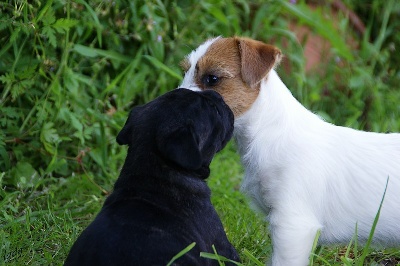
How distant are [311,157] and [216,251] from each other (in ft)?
2.75

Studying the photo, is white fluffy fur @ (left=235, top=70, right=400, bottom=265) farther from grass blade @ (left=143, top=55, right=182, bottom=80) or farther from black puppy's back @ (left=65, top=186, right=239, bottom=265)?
grass blade @ (left=143, top=55, right=182, bottom=80)

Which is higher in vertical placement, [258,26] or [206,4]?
[206,4]

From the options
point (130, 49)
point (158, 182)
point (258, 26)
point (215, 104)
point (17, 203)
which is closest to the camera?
point (158, 182)

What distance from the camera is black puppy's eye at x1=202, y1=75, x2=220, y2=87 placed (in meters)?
4.47

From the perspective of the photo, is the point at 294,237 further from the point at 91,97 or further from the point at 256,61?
the point at 91,97

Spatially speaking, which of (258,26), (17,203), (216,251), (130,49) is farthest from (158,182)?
(258,26)

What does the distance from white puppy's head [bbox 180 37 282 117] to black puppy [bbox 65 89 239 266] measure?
36cm

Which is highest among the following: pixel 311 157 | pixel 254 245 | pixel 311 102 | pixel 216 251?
pixel 311 157

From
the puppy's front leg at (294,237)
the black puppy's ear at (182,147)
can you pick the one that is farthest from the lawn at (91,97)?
the black puppy's ear at (182,147)

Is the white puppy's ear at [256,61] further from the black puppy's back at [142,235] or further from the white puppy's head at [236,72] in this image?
the black puppy's back at [142,235]

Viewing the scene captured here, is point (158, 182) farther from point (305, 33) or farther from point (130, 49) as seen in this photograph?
point (305, 33)

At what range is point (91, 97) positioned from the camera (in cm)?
611

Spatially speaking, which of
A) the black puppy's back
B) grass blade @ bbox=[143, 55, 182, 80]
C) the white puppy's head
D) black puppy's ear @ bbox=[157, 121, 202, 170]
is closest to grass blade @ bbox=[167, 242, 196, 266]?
the black puppy's back

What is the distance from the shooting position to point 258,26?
7723mm
